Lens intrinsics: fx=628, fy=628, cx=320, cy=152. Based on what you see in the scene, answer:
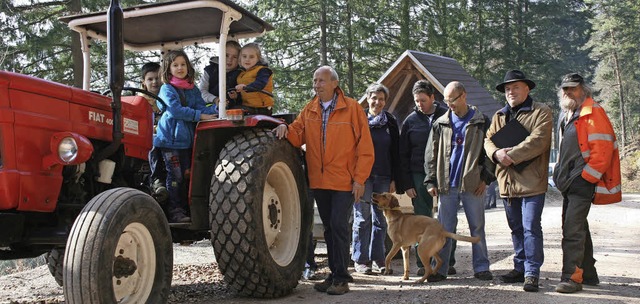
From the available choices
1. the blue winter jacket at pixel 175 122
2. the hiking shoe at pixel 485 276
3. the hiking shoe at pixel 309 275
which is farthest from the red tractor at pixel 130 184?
the hiking shoe at pixel 485 276

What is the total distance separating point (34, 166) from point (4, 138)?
0.91 feet

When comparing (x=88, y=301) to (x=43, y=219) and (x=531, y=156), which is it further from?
(x=531, y=156)

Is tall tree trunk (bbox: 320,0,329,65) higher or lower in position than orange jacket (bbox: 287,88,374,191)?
higher

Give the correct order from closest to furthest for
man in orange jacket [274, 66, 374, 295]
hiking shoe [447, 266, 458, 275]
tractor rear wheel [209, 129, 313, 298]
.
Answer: tractor rear wheel [209, 129, 313, 298], man in orange jacket [274, 66, 374, 295], hiking shoe [447, 266, 458, 275]

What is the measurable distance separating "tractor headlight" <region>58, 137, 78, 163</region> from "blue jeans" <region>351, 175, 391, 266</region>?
354 cm

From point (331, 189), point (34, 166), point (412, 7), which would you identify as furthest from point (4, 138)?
point (412, 7)

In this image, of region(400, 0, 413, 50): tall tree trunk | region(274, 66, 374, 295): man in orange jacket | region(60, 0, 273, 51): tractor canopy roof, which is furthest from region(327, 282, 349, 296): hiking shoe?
region(400, 0, 413, 50): tall tree trunk

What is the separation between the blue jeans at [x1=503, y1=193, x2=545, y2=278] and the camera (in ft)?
18.5

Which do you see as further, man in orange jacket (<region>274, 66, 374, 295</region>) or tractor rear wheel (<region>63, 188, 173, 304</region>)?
man in orange jacket (<region>274, 66, 374, 295</region>)

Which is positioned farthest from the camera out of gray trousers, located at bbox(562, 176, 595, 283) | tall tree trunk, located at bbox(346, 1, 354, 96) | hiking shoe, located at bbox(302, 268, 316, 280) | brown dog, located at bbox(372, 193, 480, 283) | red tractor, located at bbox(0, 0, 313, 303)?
tall tree trunk, located at bbox(346, 1, 354, 96)

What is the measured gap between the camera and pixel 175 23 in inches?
235

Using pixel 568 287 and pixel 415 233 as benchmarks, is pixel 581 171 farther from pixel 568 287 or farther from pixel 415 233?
pixel 415 233

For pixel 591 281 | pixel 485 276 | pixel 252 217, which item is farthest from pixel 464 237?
pixel 252 217

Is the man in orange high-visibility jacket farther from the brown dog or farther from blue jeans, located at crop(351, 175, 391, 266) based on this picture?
blue jeans, located at crop(351, 175, 391, 266)
